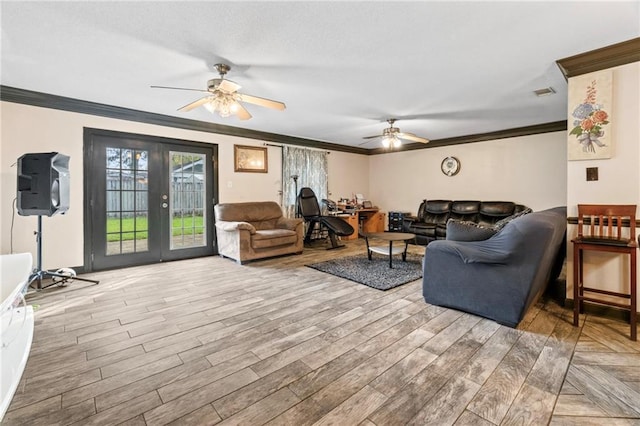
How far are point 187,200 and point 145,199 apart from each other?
2.09 feet

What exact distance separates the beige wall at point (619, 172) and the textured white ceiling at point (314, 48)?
450 mm

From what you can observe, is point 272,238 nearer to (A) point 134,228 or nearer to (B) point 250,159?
(B) point 250,159

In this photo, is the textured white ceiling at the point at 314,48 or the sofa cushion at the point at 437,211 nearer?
the textured white ceiling at the point at 314,48

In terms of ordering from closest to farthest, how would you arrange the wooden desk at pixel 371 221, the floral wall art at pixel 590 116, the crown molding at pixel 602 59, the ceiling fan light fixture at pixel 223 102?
1. the crown molding at pixel 602 59
2. the floral wall art at pixel 590 116
3. the ceiling fan light fixture at pixel 223 102
4. the wooden desk at pixel 371 221

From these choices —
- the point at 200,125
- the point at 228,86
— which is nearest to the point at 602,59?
the point at 228,86

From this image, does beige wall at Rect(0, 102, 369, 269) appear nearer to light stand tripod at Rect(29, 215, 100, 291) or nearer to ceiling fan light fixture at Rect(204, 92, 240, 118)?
light stand tripod at Rect(29, 215, 100, 291)

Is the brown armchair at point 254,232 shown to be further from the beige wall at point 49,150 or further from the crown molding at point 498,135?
the crown molding at point 498,135

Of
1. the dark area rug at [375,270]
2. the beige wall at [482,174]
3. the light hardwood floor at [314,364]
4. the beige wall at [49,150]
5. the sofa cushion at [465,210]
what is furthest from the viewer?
the sofa cushion at [465,210]

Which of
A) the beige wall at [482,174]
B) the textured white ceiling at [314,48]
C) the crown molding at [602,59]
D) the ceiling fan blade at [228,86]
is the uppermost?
the textured white ceiling at [314,48]

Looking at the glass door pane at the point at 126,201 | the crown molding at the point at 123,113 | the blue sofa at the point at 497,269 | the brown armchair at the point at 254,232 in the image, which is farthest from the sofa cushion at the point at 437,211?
the glass door pane at the point at 126,201

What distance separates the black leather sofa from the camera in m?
5.70

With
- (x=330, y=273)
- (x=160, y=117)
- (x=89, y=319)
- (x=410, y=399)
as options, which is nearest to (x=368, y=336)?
(x=410, y=399)

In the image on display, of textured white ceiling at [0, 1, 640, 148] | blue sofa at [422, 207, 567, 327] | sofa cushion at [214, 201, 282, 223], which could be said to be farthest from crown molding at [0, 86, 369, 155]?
blue sofa at [422, 207, 567, 327]

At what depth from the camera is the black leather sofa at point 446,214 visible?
570cm
